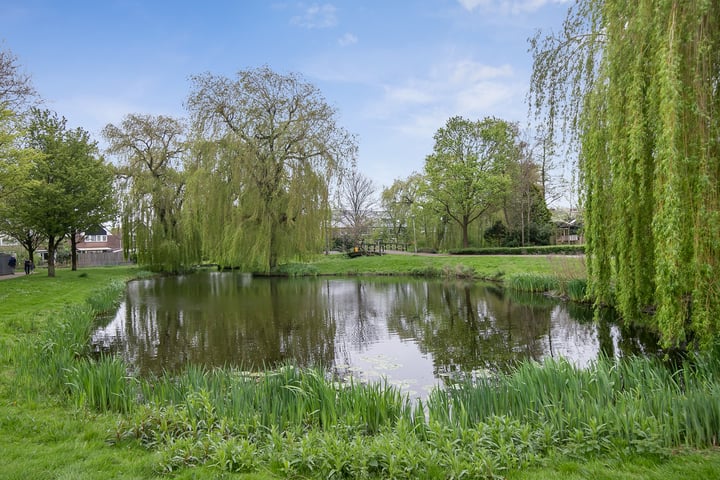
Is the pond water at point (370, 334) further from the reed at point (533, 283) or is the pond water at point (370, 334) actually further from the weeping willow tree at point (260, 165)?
the weeping willow tree at point (260, 165)

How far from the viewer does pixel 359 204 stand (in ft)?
158

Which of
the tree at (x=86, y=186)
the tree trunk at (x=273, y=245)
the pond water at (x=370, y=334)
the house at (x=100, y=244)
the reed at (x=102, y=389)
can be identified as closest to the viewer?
the reed at (x=102, y=389)

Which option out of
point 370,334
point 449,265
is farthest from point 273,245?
point 370,334

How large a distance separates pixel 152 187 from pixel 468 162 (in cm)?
2290

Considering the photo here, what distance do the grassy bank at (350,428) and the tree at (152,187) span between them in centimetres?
2537

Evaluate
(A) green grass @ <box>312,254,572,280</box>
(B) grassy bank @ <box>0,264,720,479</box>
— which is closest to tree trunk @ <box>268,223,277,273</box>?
(A) green grass @ <box>312,254,572,280</box>

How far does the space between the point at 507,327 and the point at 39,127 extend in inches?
979

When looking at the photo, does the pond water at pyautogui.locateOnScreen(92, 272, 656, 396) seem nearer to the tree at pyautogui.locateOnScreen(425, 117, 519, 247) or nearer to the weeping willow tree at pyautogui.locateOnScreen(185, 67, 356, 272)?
the weeping willow tree at pyautogui.locateOnScreen(185, 67, 356, 272)

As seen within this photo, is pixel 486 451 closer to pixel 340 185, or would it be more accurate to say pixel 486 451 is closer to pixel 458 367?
pixel 458 367

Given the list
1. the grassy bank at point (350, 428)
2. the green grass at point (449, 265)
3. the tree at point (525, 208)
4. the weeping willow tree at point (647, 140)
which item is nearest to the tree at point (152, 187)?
the green grass at point (449, 265)

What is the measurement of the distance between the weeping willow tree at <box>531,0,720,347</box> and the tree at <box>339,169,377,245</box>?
1464 inches

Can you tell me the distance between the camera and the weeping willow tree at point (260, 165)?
24.6 m

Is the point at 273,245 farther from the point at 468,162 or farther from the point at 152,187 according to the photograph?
the point at 468,162

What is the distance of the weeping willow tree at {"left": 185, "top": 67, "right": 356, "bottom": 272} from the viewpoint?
967 inches
